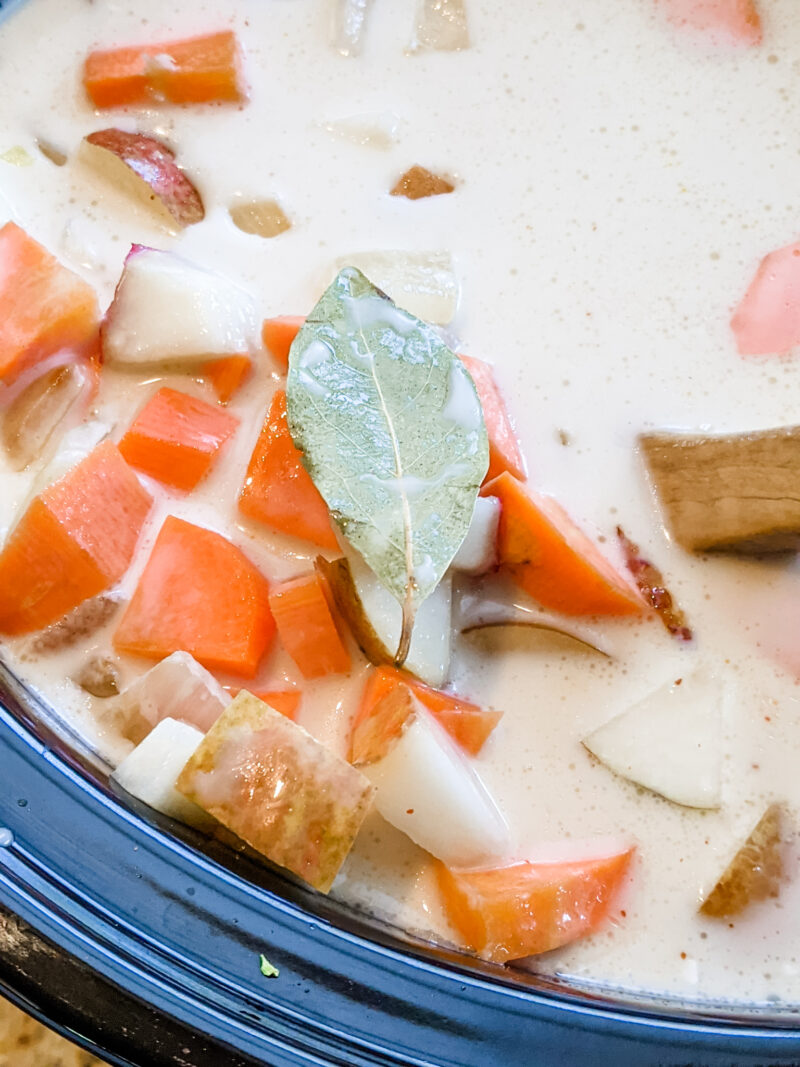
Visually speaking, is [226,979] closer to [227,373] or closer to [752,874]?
[752,874]

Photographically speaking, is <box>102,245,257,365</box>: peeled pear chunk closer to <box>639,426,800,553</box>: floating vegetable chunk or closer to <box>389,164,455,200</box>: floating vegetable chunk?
<box>389,164,455,200</box>: floating vegetable chunk

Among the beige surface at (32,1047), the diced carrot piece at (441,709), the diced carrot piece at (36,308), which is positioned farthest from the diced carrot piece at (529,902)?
the diced carrot piece at (36,308)

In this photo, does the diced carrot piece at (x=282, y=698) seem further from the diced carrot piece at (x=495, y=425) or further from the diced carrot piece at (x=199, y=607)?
the diced carrot piece at (x=495, y=425)

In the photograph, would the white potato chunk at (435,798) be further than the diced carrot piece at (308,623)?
No

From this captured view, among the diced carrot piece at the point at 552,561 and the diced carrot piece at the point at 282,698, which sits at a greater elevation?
the diced carrot piece at the point at 552,561

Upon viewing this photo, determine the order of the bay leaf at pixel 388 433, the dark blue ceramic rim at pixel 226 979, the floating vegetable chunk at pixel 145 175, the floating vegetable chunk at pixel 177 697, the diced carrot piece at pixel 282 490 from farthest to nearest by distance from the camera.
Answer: the floating vegetable chunk at pixel 145 175, the diced carrot piece at pixel 282 490, the floating vegetable chunk at pixel 177 697, the bay leaf at pixel 388 433, the dark blue ceramic rim at pixel 226 979

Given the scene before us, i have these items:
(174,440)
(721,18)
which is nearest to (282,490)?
(174,440)
